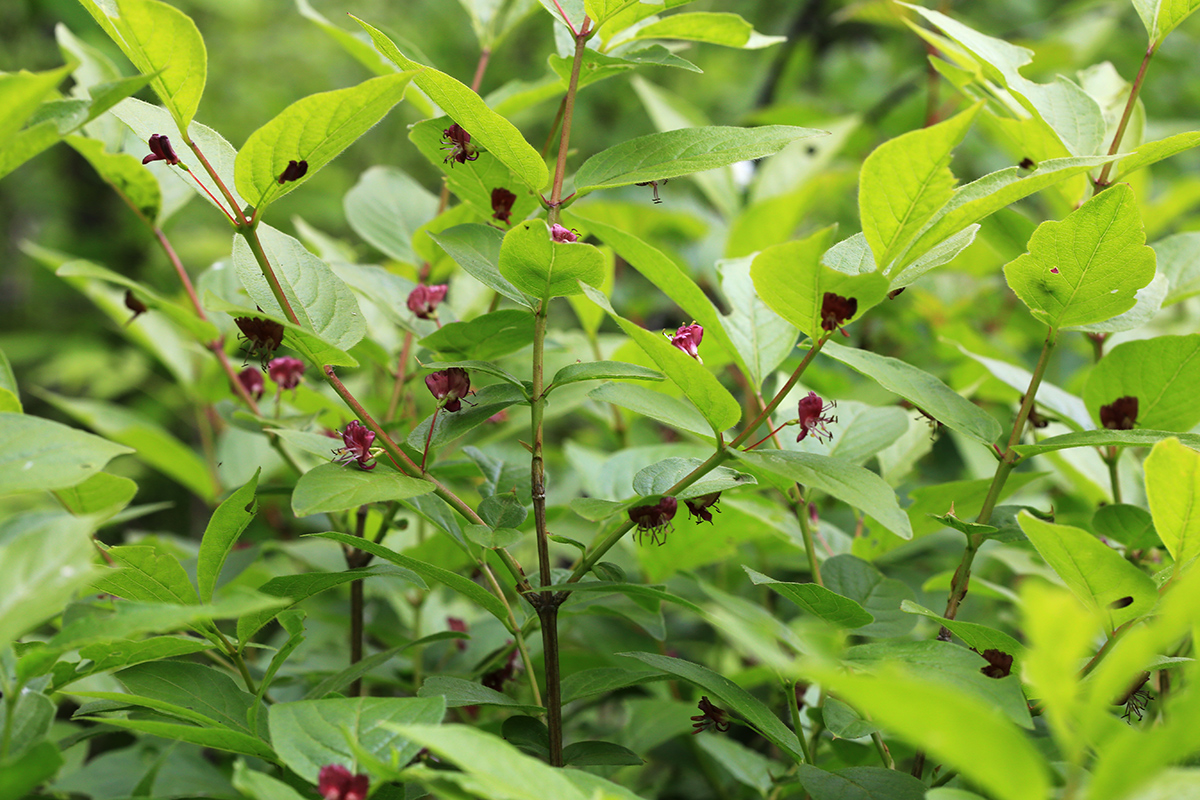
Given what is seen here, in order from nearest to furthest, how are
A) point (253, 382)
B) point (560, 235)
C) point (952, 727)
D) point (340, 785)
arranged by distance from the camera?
point (952, 727) → point (340, 785) → point (560, 235) → point (253, 382)

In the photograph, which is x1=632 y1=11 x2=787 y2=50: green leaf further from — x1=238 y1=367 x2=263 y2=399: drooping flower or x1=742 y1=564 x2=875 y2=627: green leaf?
x1=238 y1=367 x2=263 y2=399: drooping flower

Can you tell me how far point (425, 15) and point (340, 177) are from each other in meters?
0.81

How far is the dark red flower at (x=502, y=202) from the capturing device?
0.63 metres

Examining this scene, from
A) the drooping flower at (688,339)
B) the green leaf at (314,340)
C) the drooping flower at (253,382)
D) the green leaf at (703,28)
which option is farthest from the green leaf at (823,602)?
the drooping flower at (253,382)

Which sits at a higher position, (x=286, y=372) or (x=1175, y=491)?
(x=1175, y=491)

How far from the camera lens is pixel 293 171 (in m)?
0.50

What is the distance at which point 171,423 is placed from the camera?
3.71 meters

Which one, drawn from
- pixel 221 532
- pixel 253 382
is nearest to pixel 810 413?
pixel 221 532

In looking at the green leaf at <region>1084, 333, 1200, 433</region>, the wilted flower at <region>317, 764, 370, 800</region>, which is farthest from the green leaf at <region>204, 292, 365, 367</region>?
the green leaf at <region>1084, 333, 1200, 433</region>

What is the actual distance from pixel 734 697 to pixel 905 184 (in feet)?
1.06

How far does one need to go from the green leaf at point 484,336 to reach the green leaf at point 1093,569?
0.33 meters

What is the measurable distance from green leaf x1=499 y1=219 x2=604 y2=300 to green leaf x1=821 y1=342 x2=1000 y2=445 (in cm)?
18

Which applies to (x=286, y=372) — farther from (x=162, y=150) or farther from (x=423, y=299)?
(x=162, y=150)

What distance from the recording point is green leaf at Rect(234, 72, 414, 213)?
467mm
